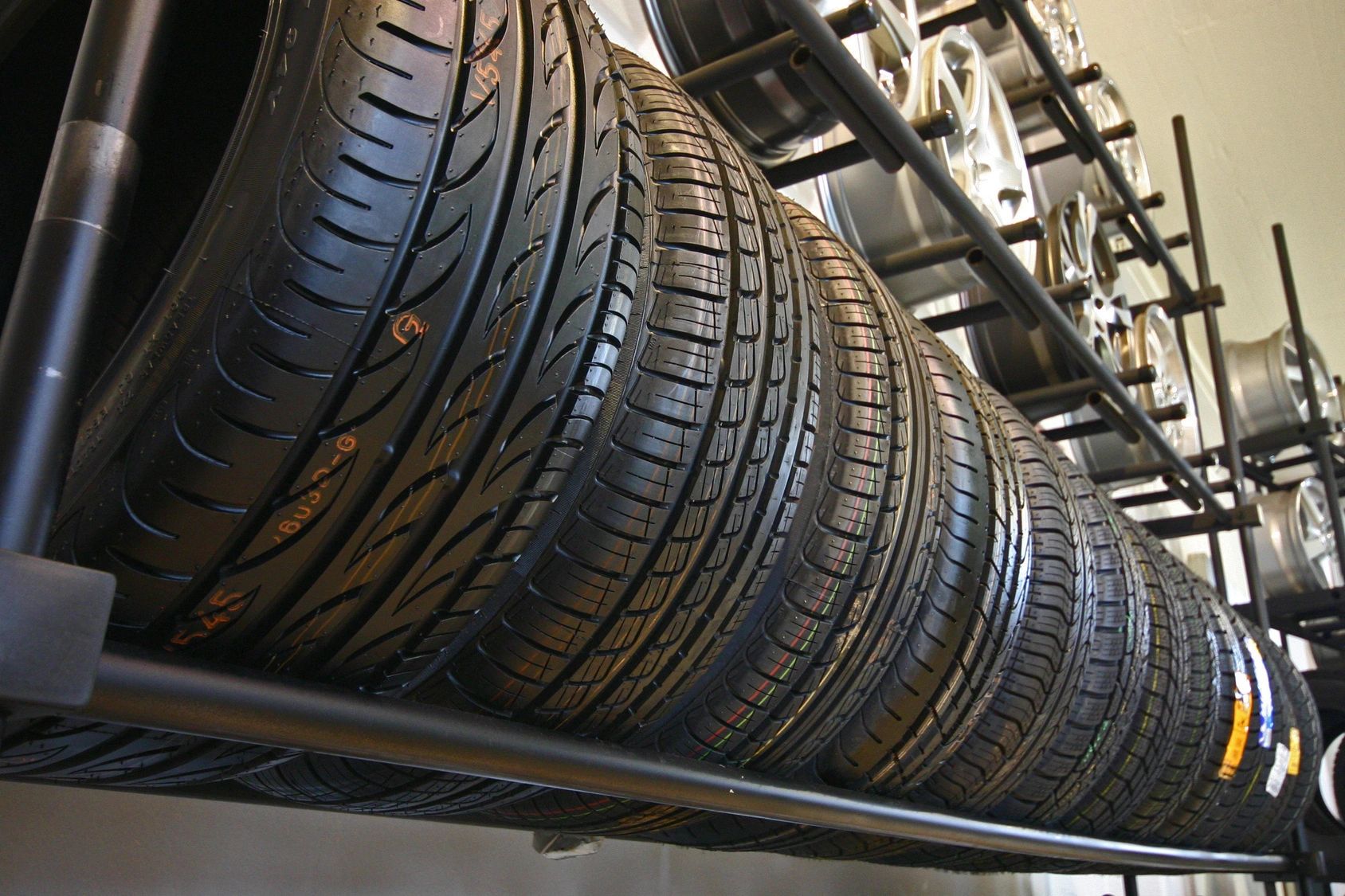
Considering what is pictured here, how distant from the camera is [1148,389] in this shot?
2506 millimetres

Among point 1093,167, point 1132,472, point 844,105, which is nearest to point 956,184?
point 844,105

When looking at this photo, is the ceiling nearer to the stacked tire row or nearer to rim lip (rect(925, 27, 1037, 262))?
rim lip (rect(925, 27, 1037, 262))

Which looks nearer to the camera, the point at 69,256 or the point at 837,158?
the point at 69,256

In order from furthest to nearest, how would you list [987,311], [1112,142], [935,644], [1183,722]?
[1112,142]
[987,311]
[1183,722]
[935,644]

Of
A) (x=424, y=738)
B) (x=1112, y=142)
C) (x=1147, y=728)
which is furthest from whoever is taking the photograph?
(x=1112, y=142)

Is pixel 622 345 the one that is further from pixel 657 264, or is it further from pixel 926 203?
pixel 926 203

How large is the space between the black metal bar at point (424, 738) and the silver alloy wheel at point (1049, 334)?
1395 millimetres

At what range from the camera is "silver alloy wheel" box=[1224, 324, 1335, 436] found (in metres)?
3.81

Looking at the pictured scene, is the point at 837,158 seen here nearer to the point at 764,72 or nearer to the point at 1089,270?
the point at 764,72

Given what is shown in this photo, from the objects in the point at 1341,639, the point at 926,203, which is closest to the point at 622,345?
the point at 926,203

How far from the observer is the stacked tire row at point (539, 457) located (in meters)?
0.43

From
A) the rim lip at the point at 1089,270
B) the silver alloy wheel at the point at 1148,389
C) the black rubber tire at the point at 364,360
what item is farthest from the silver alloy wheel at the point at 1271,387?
the black rubber tire at the point at 364,360

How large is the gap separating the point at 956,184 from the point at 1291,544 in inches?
115

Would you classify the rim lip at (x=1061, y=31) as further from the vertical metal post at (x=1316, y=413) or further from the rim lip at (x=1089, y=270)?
the vertical metal post at (x=1316, y=413)
